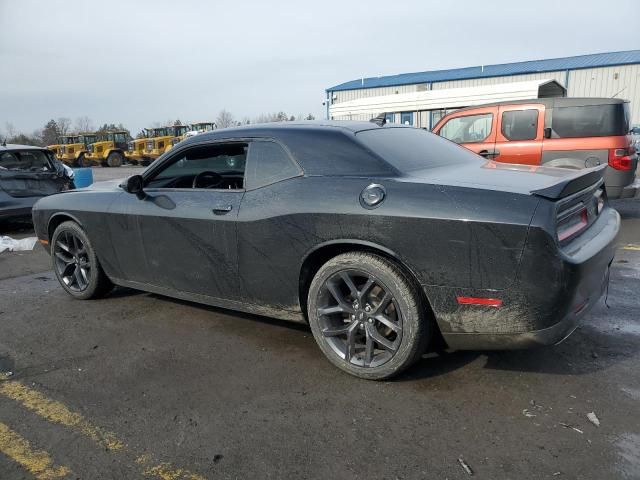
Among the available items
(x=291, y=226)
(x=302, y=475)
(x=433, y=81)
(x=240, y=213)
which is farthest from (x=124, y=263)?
(x=433, y=81)

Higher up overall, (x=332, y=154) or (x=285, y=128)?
(x=285, y=128)

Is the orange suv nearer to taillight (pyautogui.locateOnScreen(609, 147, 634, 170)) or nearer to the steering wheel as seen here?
taillight (pyautogui.locateOnScreen(609, 147, 634, 170))

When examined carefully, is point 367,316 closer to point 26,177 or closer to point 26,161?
point 26,177

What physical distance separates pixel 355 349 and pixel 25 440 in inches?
70.6

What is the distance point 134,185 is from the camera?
3947 mm

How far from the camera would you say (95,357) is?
11.3 feet

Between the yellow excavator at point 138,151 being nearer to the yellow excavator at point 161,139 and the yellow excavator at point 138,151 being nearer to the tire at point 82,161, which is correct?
the yellow excavator at point 161,139

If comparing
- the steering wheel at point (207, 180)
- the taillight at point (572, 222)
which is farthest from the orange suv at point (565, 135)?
the steering wheel at point (207, 180)

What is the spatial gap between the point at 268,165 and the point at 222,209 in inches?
17.2

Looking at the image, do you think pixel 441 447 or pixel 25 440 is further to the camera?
pixel 25 440

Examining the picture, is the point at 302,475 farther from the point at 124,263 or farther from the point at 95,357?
the point at 124,263

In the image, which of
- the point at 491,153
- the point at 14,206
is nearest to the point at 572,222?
the point at 491,153

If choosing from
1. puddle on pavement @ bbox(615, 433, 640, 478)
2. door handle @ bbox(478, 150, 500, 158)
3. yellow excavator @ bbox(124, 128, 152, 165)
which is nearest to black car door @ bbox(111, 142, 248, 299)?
puddle on pavement @ bbox(615, 433, 640, 478)

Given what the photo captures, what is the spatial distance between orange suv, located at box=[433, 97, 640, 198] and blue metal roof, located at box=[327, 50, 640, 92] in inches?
1070
